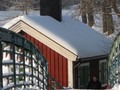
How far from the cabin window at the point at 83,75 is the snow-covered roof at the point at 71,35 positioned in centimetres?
58

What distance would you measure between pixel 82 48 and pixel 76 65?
3.85 feet

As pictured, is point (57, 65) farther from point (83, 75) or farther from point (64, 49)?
point (83, 75)

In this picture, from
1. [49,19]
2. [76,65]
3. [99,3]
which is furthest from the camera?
[99,3]

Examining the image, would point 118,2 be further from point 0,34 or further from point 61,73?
point 0,34

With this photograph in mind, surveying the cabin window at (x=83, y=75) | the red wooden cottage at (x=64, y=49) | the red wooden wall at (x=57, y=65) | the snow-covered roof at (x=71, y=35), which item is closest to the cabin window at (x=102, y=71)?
the red wooden cottage at (x=64, y=49)

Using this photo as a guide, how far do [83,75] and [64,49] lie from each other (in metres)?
1.81

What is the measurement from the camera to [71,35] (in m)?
19.3

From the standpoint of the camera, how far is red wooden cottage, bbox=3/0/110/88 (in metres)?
17.1

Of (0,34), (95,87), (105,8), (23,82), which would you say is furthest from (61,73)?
(0,34)

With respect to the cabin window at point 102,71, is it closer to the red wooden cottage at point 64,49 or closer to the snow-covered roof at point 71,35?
the red wooden cottage at point 64,49

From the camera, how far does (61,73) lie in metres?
17.3

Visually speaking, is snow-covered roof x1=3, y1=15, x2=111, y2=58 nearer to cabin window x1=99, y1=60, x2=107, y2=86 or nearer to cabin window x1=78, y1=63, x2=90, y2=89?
cabin window x1=99, y1=60, x2=107, y2=86

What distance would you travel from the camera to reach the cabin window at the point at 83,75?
1785 centimetres

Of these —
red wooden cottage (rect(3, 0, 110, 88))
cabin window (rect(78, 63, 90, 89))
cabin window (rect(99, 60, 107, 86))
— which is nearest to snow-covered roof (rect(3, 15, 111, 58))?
red wooden cottage (rect(3, 0, 110, 88))
